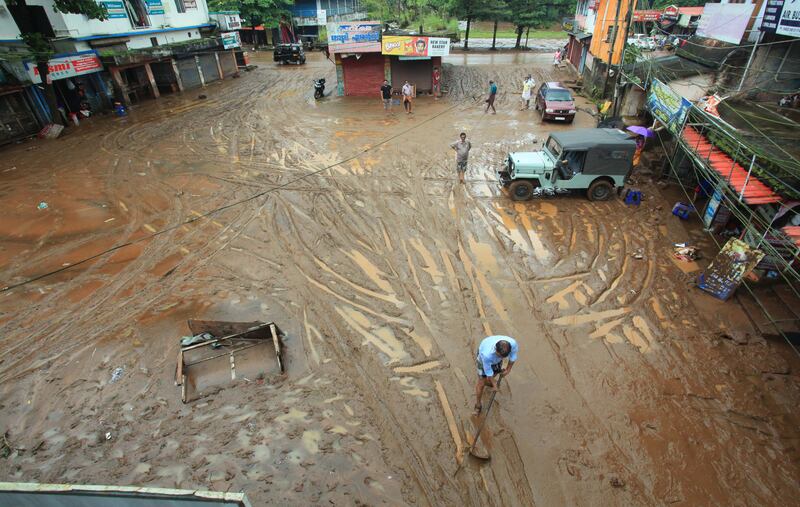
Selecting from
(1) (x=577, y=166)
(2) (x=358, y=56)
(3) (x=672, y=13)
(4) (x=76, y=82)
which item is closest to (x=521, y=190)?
(1) (x=577, y=166)

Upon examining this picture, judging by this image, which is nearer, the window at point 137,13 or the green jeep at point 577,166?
the green jeep at point 577,166

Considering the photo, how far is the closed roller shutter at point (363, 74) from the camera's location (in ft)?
74.8

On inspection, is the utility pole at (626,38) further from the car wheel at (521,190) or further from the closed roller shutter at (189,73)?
the closed roller shutter at (189,73)

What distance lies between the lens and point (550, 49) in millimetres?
39250

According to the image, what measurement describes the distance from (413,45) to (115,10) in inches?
653

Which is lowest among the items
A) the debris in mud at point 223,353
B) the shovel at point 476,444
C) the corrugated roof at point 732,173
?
the shovel at point 476,444

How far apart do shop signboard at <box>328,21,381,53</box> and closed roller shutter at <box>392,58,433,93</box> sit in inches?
67.0

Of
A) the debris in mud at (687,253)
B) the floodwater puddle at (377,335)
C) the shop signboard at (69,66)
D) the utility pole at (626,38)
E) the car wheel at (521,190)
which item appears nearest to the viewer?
the floodwater puddle at (377,335)

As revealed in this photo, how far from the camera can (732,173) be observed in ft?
29.3

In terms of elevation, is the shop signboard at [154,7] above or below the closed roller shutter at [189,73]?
above

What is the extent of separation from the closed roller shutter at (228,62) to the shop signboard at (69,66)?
1001cm

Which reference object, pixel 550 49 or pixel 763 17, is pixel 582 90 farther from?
pixel 550 49

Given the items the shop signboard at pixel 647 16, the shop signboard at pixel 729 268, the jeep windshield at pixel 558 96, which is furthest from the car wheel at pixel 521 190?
the shop signboard at pixel 647 16

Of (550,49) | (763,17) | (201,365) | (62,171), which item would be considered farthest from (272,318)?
(550,49)
